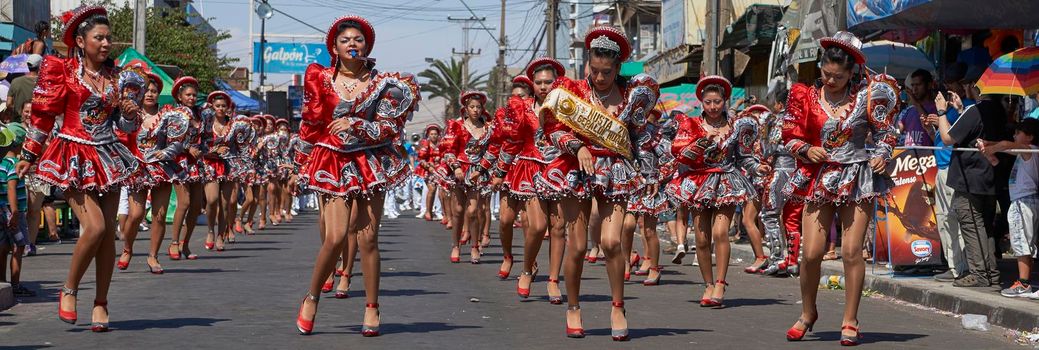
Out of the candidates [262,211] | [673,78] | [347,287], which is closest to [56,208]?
[262,211]

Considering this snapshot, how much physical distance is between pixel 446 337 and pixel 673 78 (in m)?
33.5

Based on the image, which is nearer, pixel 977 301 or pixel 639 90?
pixel 639 90

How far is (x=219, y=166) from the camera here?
18188mm

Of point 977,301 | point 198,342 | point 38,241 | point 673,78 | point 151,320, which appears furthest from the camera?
point 673,78

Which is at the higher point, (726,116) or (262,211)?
(726,116)

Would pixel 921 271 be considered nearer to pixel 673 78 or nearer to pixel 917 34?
pixel 917 34

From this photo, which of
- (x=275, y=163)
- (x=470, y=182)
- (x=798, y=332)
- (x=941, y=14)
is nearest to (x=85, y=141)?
(x=798, y=332)

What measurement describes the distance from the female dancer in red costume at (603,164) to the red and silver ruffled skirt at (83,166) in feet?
8.85

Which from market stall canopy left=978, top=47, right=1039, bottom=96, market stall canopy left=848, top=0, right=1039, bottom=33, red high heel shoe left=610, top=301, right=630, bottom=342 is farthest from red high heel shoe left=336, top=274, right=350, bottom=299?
market stall canopy left=848, top=0, right=1039, bottom=33

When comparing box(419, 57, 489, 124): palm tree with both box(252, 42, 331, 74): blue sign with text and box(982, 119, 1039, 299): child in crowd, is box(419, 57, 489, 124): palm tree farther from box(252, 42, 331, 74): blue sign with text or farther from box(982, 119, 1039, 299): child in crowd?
box(982, 119, 1039, 299): child in crowd

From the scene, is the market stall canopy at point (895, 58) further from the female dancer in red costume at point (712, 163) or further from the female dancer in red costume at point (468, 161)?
the female dancer in red costume at point (712, 163)

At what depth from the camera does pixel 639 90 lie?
907 centimetres

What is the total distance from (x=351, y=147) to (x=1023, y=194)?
6.07 meters

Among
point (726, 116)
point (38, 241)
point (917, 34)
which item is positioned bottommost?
point (38, 241)
